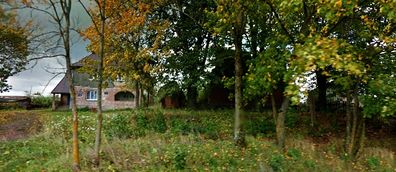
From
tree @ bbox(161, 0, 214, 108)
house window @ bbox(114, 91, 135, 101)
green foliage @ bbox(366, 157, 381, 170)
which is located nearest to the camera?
green foliage @ bbox(366, 157, 381, 170)

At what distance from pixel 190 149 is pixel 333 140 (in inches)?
425

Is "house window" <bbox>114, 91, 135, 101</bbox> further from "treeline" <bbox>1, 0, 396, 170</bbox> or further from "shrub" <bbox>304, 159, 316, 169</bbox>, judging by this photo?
"shrub" <bbox>304, 159, 316, 169</bbox>

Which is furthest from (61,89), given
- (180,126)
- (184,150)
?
(184,150)

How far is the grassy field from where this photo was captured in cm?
1062

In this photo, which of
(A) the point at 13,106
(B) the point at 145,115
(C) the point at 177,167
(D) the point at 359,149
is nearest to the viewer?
(C) the point at 177,167

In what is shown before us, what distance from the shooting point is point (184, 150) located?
11.4 meters

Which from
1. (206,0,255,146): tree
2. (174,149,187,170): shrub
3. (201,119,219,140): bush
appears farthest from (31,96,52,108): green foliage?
(174,149,187,170): shrub

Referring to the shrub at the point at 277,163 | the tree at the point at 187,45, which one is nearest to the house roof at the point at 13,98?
the tree at the point at 187,45

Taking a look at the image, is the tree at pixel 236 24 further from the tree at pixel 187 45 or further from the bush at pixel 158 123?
the tree at pixel 187 45

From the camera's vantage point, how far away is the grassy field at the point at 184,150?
34.9 ft

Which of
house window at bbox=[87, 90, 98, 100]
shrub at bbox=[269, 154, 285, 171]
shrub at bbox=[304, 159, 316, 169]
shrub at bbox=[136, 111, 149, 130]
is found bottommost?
shrub at bbox=[304, 159, 316, 169]

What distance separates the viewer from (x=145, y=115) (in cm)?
2183

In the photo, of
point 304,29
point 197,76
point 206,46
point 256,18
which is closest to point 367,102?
point 304,29

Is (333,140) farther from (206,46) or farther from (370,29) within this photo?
(206,46)
